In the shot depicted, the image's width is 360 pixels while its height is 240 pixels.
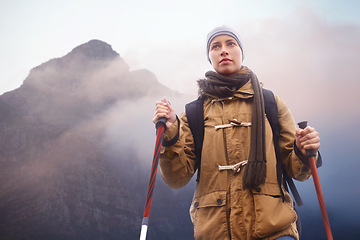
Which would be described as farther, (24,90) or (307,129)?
(24,90)

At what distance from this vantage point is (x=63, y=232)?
59.8 m

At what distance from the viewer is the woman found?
7.18 ft

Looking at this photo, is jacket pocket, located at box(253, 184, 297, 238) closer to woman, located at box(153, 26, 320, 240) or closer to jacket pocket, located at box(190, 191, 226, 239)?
woman, located at box(153, 26, 320, 240)

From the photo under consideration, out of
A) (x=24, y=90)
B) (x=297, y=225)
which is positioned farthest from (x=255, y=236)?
(x=24, y=90)

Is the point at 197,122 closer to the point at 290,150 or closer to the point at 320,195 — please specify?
the point at 290,150

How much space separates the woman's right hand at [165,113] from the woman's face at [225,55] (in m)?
0.82

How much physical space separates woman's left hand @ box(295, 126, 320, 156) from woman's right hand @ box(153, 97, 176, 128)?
1.14 m

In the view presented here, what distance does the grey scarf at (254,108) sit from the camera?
2.25m

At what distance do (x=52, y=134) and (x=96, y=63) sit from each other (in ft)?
121

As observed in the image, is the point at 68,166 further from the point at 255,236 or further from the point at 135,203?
the point at 255,236

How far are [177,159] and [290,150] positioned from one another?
1109 mm

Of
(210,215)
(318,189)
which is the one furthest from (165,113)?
(318,189)

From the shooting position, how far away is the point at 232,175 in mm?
2357

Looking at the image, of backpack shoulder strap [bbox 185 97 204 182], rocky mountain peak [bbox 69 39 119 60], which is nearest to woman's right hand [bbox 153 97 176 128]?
backpack shoulder strap [bbox 185 97 204 182]
